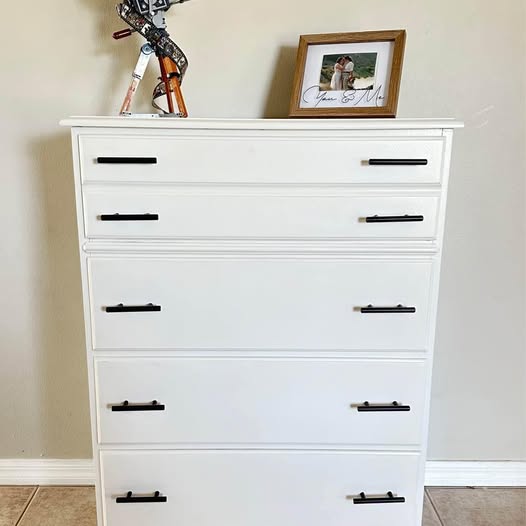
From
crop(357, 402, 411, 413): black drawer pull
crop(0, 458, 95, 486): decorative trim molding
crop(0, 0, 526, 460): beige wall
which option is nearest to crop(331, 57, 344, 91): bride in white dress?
crop(0, 0, 526, 460): beige wall

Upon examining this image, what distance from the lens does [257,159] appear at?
137 cm

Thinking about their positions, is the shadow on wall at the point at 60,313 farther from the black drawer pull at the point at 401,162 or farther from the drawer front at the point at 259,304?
the black drawer pull at the point at 401,162

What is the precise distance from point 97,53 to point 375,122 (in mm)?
909

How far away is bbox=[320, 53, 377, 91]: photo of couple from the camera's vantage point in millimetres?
1584

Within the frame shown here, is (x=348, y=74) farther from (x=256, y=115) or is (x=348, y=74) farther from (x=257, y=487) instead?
(x=257, y=487)

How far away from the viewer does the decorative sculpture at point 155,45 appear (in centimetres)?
151

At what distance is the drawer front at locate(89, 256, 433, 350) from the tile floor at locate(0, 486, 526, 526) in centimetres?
75

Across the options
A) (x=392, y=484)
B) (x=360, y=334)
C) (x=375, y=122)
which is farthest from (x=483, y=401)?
(x=375, y=122)

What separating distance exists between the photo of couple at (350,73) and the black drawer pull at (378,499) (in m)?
1.18

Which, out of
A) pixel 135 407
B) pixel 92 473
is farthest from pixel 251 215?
pixel 92 473

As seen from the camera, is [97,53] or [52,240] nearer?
[97,53]

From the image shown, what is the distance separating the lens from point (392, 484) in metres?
1.56

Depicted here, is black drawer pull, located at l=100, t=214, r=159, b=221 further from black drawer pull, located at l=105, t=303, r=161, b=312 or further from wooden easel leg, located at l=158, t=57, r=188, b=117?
wooden easel leg, located at l=158, t=57, r=188, b=117

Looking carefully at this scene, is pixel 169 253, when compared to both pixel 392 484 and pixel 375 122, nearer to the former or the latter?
pixel 375 122
